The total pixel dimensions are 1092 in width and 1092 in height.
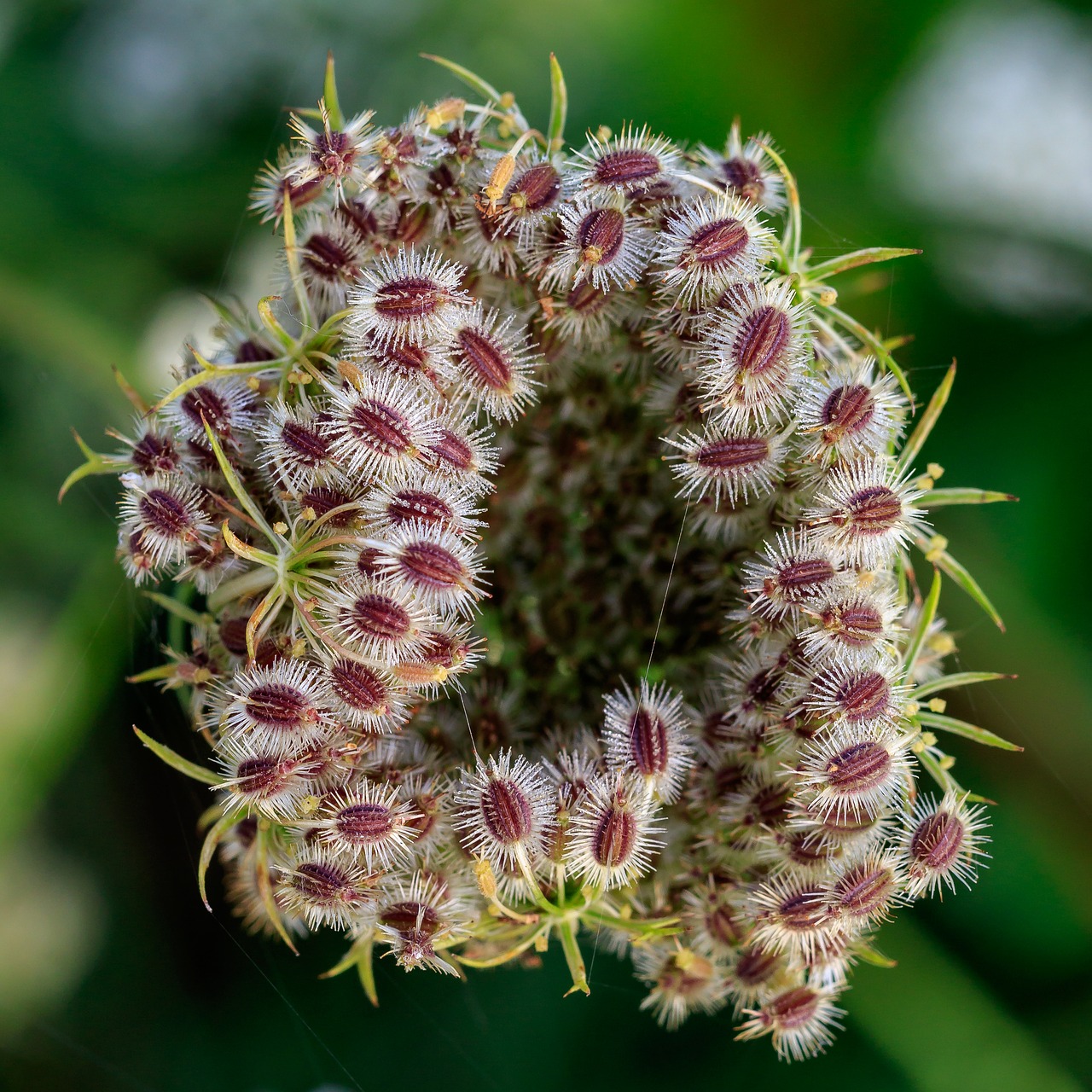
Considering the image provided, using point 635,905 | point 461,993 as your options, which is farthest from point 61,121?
point 461,993

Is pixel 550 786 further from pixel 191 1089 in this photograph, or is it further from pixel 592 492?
pixel 191 1089

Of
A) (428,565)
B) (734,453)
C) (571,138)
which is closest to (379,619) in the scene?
(428,565)

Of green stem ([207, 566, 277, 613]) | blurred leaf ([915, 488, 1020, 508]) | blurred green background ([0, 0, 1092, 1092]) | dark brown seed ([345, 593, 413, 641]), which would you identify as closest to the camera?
dark brown seed ([345, 593, 413, 641])

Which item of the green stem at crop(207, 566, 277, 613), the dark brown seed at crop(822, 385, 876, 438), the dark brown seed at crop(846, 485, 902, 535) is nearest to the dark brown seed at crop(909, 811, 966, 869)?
the dark brown seed at crop(846, 485, 902, 535)

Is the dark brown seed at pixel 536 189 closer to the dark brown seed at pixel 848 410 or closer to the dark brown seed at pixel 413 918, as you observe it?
the dark brown seed at pixel 848 410

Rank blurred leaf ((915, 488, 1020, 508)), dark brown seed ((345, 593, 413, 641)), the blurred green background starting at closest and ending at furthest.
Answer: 1. dark brown seed ((345, 593, 413, 641))
2. blurred leaf ((915, 488, 1020, 508))
3. the blurred green background


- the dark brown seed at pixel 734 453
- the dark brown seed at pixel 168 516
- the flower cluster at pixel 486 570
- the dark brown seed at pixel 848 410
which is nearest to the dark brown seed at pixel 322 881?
the flower cluster at pixel 486 570

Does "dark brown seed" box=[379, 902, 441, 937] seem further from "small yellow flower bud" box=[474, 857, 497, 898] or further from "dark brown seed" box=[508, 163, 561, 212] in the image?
"dark brown seed" box=[508, 163, 561, 212]
